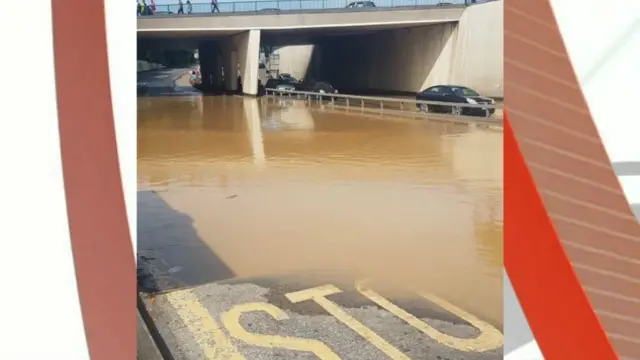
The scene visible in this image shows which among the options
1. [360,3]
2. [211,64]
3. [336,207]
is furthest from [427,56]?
[336,207]

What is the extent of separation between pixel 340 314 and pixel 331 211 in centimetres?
365

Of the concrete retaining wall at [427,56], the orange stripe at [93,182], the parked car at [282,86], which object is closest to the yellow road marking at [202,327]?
the orange stripe at [93,182]

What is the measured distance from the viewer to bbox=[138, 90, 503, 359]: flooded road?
5.70 meters

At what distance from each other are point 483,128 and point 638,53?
1646 centimetres

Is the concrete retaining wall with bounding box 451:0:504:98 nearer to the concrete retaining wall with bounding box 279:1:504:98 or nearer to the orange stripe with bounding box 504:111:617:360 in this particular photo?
the concrete retaining wall with bounding box 279:1:504:98

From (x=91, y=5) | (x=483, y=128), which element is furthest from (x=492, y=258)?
(x=483, y=128)

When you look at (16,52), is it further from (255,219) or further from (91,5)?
(255,219)

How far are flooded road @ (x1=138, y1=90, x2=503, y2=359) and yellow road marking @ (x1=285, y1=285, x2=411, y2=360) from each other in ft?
1.24

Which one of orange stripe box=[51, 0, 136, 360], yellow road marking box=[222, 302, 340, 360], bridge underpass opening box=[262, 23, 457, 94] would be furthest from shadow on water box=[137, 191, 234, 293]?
bridge underpass opening box=[262, 23, 457, 94]

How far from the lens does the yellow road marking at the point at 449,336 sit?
12.9 feet

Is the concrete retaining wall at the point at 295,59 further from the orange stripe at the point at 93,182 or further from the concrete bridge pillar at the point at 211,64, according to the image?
the orange stripe at the point at 93,182

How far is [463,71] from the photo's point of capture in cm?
3142

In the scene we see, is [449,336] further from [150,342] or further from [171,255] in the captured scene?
[171,255]

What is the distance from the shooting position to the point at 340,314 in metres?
4.51
